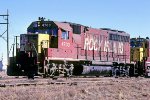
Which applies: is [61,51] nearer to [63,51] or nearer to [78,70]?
[63,51]

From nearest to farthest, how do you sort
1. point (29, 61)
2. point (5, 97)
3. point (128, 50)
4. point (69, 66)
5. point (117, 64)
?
point (5, 97), point (29, 61), point (69, 66), point (117, 64), point (128, 50)

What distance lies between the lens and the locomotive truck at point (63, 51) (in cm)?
2019

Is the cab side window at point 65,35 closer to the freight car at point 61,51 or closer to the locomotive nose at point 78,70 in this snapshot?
the freight car at point 61,51

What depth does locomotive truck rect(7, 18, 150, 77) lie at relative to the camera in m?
20.2

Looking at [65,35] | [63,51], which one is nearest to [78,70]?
[63,51]

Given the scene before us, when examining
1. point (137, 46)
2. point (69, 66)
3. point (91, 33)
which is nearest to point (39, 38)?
point (69, 66)

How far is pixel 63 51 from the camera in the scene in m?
21.5

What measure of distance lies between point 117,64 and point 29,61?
9781 millimetres

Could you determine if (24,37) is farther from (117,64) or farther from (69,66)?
(117,64)

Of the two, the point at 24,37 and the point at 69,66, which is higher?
the point at 24,37

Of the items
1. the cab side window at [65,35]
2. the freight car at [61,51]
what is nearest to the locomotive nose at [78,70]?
the freight car at [61,51]

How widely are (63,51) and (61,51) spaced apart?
0.74 ft

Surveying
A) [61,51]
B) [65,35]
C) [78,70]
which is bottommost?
[78,70]

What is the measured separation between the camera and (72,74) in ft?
76.6
